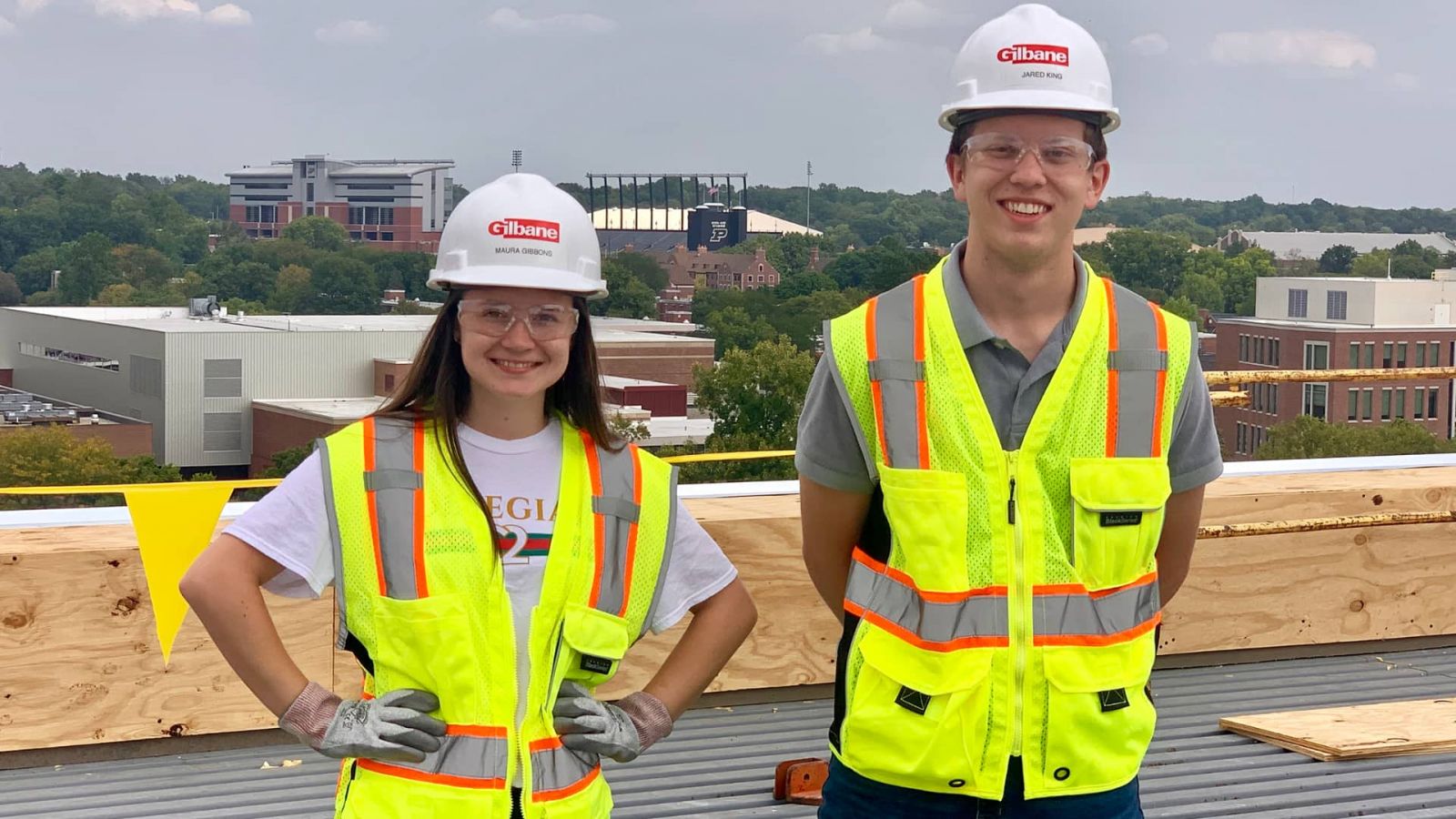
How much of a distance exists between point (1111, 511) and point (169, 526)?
9.58 ft

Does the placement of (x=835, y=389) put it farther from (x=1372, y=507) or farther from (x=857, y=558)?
(x=1372, y=507)

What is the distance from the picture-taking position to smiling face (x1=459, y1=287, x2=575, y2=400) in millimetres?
2889

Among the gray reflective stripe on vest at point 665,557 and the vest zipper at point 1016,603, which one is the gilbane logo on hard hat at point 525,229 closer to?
the gray reflective stripe on vest at point 665,557

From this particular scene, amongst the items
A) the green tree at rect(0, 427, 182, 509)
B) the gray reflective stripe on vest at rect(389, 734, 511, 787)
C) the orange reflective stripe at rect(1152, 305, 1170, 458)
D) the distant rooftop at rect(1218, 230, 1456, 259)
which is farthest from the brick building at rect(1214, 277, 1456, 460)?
the gray reflective stripe on vest at rect(389, 734, 511, 787)

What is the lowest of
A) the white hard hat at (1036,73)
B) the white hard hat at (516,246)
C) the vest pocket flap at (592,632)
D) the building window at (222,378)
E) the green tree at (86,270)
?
the building window at (222,378)

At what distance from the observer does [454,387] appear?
2965 mm

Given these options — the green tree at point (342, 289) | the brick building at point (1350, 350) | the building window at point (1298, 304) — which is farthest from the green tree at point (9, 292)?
the building window at point (1298, 304)

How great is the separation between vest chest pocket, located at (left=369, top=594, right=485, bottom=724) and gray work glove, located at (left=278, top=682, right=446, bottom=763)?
0.11 ft

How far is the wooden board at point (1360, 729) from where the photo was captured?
5180 millimetres

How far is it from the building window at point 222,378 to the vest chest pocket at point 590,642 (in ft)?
319

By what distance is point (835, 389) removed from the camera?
2.95m

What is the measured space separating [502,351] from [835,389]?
0.56 metres

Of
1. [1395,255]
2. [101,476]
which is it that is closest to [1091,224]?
[1395,255]

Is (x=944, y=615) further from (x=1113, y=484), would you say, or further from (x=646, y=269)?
(x=646, y=269)
